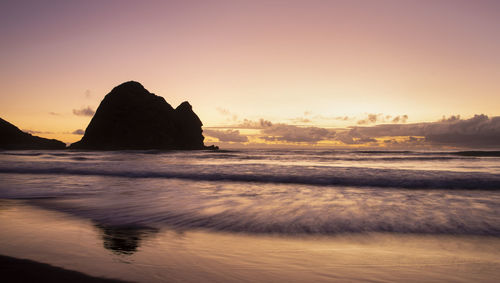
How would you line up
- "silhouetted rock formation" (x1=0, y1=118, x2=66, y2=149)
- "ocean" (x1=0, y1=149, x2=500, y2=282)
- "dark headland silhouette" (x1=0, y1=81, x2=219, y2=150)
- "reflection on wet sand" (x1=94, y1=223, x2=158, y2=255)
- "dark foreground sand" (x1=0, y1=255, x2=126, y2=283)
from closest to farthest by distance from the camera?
1. "dark foreground sand" (x1=0, y1=255, x2=126, y2=283)
2. "ocean" (x1=0, y1=149, x2=500, y2=282)
3. "reflection on wet sand" (x1=94, y1=223, x2=158, y2=255)
4. "dark headland silhouette" (x1=0, y1=81, x2=219, y2=150)
5. "silhouetted rock formation" (x1=0, y1=118, x2=66, y2=149)

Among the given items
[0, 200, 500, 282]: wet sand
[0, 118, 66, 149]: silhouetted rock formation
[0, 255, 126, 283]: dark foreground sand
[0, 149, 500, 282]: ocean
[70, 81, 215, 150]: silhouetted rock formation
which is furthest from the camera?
[0, 118, 66, 149]: silhouetted rock formation

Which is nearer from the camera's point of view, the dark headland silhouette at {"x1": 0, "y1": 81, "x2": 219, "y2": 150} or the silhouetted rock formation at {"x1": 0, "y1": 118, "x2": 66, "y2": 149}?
the dark headland silhouette at {"x1": 0, "y1": 81, "x2": 219, "y2": 150}

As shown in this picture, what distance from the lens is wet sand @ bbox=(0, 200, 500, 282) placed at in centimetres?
305

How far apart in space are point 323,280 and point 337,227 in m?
2.65

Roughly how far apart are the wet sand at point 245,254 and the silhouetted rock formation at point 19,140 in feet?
443

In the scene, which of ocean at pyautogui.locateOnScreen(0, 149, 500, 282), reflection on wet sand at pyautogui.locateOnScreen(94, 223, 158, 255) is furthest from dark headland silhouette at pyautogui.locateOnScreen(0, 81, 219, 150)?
reflection on wet sand at pyautogui.locateOnScreen(94, 223, 158, 255)

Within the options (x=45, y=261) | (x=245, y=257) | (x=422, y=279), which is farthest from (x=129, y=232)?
(x=422, y=279)

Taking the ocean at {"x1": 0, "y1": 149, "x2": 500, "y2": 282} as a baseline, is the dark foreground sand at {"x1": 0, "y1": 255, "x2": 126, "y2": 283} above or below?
above

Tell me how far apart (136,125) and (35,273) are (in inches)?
4310

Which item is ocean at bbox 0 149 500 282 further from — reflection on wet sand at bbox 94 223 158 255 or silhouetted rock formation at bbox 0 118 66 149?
silhouetted rock formation at bbox 0 118 66 149

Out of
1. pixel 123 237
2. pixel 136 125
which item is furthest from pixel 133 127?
pixel 123 237

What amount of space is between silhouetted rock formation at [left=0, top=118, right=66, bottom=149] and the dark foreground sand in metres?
136

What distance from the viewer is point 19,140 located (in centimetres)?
12294

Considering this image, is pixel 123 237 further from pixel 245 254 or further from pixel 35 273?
pixel 245 254
